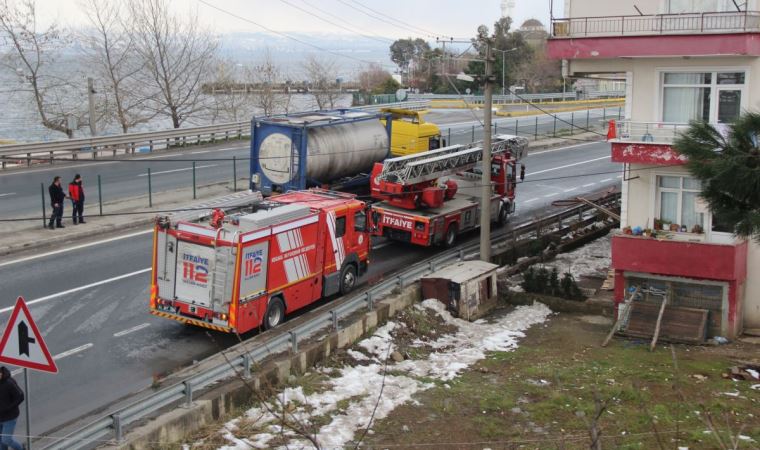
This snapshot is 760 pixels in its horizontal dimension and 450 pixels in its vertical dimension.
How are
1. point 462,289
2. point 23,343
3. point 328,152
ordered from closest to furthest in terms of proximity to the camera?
point 23,343
point 462,289
point 328,152

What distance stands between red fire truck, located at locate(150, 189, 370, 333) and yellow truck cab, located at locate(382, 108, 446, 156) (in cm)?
1247

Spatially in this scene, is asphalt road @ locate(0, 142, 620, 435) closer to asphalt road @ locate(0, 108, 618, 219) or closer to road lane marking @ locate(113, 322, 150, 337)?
road lane marking @ locate(113, 322, 150, 337)

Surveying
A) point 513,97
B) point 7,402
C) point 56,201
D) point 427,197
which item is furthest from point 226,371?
point 513,97

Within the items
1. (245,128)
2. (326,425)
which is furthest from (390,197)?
(245,128)

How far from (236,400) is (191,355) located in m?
3.35

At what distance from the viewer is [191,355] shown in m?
16.4

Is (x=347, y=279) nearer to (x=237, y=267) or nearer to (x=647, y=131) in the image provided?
(x=237, y=267)

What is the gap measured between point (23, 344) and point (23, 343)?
11 mm

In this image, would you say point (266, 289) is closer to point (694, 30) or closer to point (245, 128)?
point (694, 30)

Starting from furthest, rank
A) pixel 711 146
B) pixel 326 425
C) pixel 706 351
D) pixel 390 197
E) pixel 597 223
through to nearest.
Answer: pixel 597 223 → pixel 390 197 → pixel 706 351 → pixel 326 425 → pixel 711 146

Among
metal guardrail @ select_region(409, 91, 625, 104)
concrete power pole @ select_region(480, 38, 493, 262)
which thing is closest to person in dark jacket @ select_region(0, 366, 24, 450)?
concrete power pole @ select_region(480, 38, 493, 262)

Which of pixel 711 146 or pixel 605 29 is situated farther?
pixel 605 29

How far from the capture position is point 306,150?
25766 millimetres

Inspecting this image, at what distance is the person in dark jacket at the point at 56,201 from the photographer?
25655 millimetres
